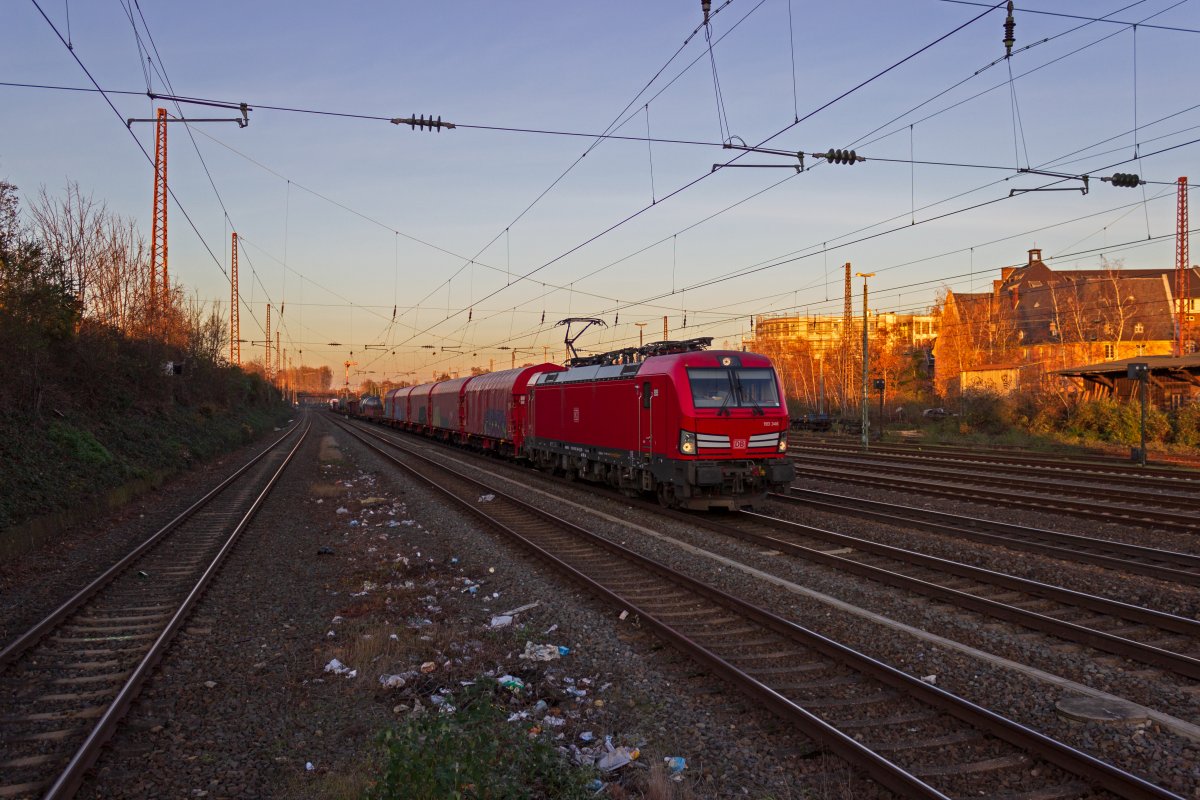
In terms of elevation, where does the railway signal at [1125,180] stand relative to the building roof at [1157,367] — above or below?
above

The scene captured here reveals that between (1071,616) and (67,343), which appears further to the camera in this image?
(67,343)

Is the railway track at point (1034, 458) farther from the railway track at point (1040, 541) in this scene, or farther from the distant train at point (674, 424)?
the distant train at point (674, 424)

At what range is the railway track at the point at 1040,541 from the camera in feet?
34.0

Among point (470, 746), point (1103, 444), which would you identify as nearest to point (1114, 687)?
point (470, 746)

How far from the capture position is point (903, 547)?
12.1m

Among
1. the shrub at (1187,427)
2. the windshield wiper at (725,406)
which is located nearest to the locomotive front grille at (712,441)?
the windshield wiper at (725,406)

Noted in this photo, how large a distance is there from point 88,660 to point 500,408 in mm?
22763

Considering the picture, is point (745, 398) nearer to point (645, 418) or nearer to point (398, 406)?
point (645, 418)

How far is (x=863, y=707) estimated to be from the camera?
5.91 m

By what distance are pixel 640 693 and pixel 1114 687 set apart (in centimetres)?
388

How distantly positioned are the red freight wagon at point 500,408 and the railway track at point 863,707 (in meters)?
15.8

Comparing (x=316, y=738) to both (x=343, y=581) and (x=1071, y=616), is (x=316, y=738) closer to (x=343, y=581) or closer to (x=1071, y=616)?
(x=343, y=581)

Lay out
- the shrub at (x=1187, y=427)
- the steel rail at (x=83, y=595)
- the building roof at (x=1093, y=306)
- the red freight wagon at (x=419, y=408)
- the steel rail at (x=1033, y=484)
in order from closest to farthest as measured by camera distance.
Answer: the steel rail at (x=83, y=595), the steel rail at (x=1033, y=484), the shrub at (x=1187, y=427), the building roof at (x=1093, y=306), the red freight wagon at (x=419, y=408)

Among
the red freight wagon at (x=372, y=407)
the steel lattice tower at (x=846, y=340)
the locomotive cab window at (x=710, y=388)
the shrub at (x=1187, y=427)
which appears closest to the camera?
the locomotive cab window at (x=710, y=388)
